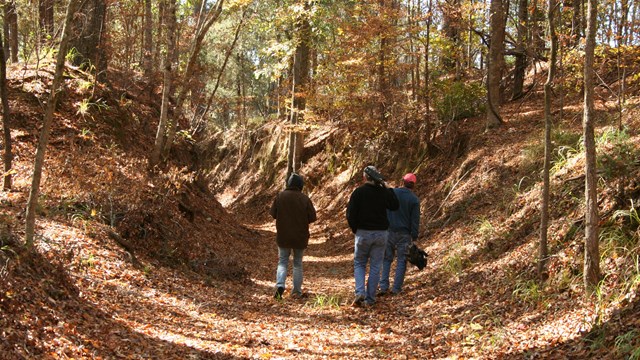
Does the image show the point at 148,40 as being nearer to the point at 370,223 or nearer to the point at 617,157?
the point at 370,223

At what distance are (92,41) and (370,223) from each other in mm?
9980

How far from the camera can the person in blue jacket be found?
9461 millimetres

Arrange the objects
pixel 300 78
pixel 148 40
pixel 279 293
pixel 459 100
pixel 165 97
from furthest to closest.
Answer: pixel 148 40, pixel 300 78, pixel 459 100, pixel 165 97, pixel 279 293

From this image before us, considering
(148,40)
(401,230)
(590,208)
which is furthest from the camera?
(148,40)

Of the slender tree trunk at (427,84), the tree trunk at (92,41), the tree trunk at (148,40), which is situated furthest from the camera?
the tree trunk at (148,40)

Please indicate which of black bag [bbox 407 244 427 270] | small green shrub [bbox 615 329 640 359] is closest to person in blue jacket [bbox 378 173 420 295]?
black bag [bbox 407 244 427 270]

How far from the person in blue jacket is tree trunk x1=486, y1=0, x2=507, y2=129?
22.3 ft

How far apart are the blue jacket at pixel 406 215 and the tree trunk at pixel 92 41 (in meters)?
9.00

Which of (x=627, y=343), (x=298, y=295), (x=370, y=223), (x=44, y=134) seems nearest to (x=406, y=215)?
(x=370, y=223)

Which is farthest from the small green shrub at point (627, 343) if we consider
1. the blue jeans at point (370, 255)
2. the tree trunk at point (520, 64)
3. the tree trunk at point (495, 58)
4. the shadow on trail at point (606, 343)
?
the tree trunk at point (520, 64)

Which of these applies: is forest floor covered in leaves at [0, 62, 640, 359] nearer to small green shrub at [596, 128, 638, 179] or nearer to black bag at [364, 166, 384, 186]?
small green shrub at [596, 128, 638, 179]

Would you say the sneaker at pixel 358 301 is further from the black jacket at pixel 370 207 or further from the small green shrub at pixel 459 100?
the small green shrub at pixel 459 100

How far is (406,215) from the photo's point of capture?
953 centimetres

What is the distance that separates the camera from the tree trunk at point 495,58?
14.5 metres
